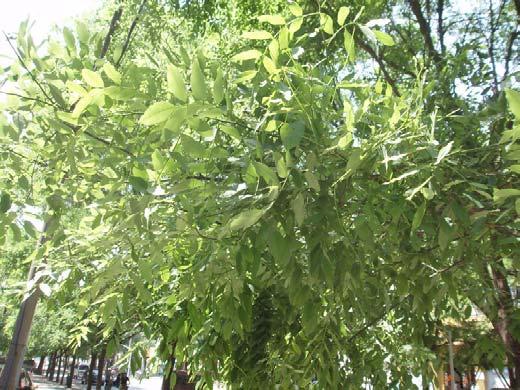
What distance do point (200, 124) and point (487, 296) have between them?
100.0 inches

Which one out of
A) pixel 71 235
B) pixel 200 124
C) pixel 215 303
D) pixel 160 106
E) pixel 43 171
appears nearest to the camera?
pixel 160 106

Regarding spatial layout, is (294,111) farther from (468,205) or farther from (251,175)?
(468,205)

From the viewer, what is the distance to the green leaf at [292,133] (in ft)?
4.73

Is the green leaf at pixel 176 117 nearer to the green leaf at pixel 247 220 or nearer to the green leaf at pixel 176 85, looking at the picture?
the green leaf at pixel 176 85

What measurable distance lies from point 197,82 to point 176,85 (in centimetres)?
5

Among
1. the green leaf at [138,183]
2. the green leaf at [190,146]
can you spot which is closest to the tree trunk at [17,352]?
the green leaf at [138,183]

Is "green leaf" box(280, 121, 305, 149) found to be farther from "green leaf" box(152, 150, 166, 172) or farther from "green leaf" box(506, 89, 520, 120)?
"green leaf" box(506, 89, 520, 120)

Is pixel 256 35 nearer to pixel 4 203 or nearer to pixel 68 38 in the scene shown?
pixel 68 38

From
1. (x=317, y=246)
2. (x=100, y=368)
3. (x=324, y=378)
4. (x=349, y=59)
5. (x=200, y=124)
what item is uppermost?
(x=100, y=368)

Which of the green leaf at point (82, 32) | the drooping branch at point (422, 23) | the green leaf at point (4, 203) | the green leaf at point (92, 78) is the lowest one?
the green leaf at point (4, 203)

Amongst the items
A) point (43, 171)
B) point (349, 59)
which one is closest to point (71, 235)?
point (43, 171)

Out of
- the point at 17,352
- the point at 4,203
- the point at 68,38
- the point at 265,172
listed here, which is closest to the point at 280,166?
the point at 265,172

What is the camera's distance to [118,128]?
188 centimetres

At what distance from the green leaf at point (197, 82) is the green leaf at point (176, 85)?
0.09 ft
